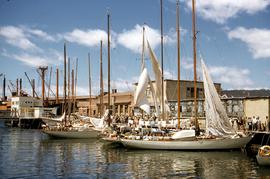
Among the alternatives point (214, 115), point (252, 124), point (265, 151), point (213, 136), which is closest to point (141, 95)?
point (214, 115)

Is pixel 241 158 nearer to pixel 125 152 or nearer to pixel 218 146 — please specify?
pixel 218 146

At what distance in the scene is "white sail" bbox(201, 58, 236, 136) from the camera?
108 ft

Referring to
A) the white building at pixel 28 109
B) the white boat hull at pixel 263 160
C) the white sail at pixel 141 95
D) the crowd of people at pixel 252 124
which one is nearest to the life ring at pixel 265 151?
the white boat hull at pixel 263 160

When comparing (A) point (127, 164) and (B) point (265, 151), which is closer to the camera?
(B) point (265, 151)

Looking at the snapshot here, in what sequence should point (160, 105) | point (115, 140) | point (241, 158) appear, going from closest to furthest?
point (241, 158)
point (115, 140)
point (160, 105)

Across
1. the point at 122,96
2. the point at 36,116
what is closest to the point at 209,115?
the point at 122,96

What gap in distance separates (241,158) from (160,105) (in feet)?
43.1

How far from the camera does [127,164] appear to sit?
A: 2727cm

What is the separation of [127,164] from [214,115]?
34.7 feet

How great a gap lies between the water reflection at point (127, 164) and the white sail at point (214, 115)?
6.95 feet

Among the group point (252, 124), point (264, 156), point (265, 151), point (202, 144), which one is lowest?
point (264, 156)

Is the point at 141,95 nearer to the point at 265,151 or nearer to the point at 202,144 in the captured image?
the point at 202,144

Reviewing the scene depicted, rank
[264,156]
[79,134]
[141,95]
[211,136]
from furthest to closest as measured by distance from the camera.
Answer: [79,134], [141,95], [211,136], [264,156]

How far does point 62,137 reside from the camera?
5031 centimetres
